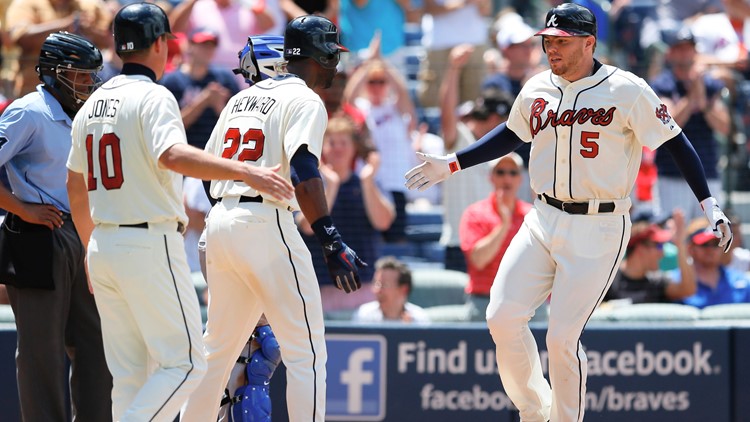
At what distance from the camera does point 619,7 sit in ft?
39.2

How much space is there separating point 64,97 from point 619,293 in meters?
4.53

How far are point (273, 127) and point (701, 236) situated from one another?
14.4 ft

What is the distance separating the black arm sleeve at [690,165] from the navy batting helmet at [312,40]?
1659 mm

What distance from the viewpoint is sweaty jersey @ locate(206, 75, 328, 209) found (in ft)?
16.5

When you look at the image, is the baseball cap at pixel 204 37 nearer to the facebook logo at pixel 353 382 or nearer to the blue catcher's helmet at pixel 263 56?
the facebook logo at pixel 353 382

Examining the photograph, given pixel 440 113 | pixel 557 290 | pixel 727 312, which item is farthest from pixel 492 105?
pixel 557 290

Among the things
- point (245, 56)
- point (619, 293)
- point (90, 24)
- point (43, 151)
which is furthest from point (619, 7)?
point (43, 151)

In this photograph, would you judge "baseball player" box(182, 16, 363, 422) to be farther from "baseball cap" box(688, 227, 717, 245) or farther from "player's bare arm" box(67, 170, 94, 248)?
"baseball cap" box(688, 227, 717, 245)

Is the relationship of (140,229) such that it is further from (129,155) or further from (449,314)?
(449,314)

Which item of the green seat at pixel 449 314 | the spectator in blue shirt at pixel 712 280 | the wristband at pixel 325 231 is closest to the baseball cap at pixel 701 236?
the spectator in blue shirt at pixel 712 280

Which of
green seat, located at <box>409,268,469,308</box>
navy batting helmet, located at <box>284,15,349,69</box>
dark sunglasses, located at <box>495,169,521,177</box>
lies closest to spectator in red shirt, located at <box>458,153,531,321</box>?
dark sunglasses, located at <box>495,169,521,177</box>

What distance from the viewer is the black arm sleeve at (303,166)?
16.1 feet

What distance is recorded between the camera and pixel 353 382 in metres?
7.40

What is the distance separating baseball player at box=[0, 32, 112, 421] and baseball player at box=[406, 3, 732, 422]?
6.84 ft
